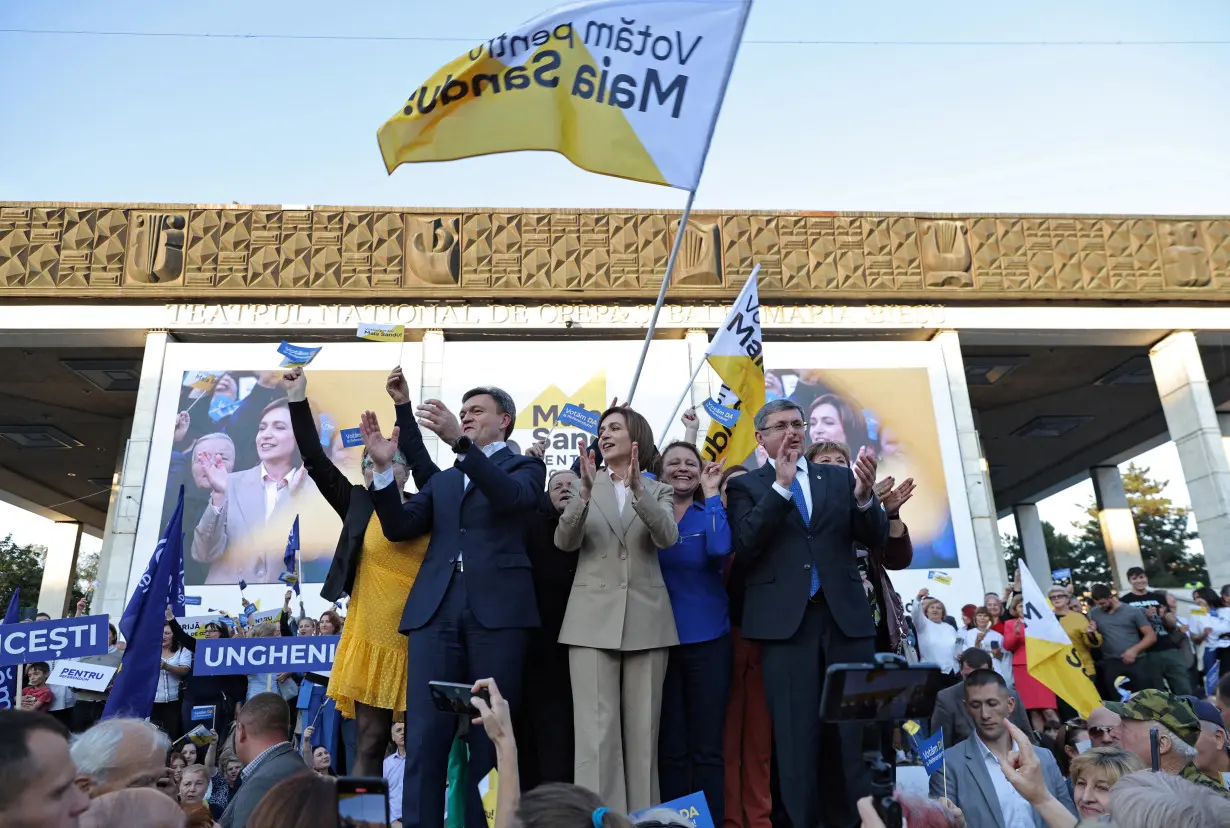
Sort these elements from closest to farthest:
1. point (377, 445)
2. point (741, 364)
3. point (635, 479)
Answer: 1. point (635, 479)
2. point (377, 445)
3. point (741, 364)

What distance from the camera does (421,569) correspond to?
153 inches

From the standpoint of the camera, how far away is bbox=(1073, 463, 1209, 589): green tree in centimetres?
3753

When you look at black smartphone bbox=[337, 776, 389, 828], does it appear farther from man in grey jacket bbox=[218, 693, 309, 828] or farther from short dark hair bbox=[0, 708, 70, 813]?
man in grey jacket bbox=[218, 693, 309, 828]

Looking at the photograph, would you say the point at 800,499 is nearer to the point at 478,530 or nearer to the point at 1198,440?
the point at 478,530

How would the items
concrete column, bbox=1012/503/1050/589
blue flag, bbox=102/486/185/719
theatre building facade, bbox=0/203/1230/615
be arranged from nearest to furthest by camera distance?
blue flag, bbox=102/486/185/719 < theatre building facade, bbox=0/203/1230/615 < concrete column, bbox=1012/503/1050/589

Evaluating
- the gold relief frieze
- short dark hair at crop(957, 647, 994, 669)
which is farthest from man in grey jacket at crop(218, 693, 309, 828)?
the gold relief frieze

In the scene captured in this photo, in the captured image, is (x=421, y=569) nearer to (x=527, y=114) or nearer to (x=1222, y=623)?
(x=527, y=114)

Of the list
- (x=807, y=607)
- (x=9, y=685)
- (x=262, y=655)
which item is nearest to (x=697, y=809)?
(x=807, y=607)

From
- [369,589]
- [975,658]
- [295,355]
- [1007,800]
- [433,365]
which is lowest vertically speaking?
[1007,800]

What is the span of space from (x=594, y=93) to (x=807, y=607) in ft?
9.64

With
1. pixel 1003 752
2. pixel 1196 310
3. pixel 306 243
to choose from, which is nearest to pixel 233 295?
pixel 306 243

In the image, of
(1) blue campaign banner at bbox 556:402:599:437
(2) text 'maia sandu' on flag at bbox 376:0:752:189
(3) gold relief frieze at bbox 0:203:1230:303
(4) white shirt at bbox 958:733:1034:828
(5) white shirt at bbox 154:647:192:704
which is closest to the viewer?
(4) white shirt at bbox 958:733:1034:828

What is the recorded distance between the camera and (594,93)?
4.96m

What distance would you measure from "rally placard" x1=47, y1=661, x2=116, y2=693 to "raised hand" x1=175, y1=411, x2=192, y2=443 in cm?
854
